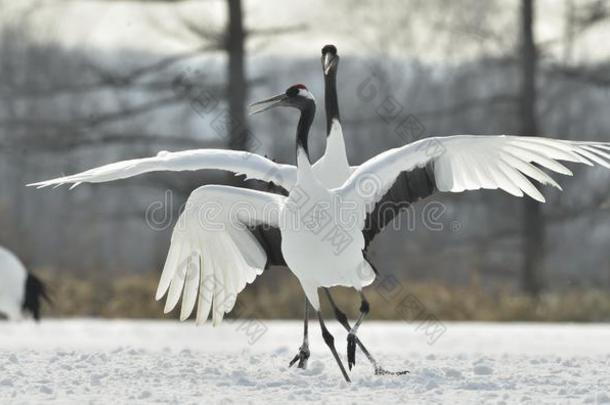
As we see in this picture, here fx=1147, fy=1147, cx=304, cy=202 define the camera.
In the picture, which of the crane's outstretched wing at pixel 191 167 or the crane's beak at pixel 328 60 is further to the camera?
the crane's beak at pixel 328 60

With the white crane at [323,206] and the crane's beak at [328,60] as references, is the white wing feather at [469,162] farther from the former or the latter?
the crane's beak at [328,60]

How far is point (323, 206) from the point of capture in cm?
742

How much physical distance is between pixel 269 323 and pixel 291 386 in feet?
27.0

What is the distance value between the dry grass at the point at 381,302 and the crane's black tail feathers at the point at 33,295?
1.89 metres

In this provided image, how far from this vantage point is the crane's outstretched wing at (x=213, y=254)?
8422mm

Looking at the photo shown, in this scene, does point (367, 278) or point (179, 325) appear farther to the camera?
point (179, 325)

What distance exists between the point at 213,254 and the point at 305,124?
56.7 inches

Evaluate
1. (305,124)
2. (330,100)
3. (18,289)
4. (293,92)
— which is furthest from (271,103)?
(18,289)

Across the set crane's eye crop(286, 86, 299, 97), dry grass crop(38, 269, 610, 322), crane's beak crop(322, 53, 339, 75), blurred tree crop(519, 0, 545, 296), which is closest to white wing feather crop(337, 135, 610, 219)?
crane's eye crop(286, 86, 299, 97)

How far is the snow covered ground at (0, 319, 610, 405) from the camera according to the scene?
262 inches

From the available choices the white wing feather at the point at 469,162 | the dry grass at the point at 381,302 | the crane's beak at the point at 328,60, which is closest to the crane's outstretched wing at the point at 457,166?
the white wing feather at the point at 469,162

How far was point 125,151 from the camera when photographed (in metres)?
41.7

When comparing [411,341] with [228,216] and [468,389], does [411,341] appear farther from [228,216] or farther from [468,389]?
[468,389]

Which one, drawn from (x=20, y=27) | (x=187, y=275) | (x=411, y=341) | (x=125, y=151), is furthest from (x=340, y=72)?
(x=187, y=275)
